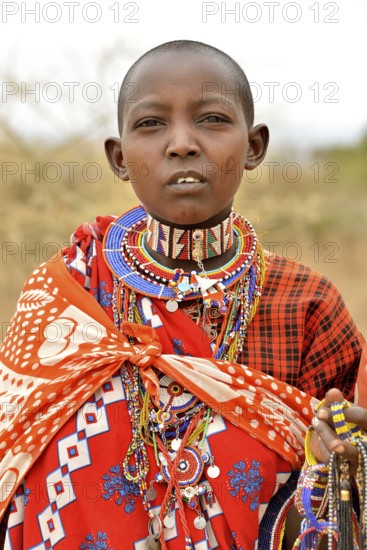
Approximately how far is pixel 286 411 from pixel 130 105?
1.02m

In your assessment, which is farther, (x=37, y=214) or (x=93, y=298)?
(x=37, y=214)

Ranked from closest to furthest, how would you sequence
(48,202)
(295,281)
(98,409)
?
(98,409) → (295,281) → (48,202)

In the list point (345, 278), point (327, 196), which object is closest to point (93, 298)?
point (345, 278)

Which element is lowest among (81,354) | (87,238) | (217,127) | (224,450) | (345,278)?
(224,450)

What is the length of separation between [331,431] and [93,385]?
2.24 ft

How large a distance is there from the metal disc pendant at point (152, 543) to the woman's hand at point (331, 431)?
19.8 inches

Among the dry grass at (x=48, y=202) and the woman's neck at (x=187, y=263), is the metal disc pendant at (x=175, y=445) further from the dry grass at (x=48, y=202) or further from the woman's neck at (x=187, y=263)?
the dry grass at (x=48, y=202)

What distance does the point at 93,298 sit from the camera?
7.84 feet

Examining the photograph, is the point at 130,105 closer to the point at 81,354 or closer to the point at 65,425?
the point at 81,354

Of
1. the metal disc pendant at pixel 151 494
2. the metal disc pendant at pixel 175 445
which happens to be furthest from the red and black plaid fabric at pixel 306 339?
the metal disc pendant at pixel 151 494

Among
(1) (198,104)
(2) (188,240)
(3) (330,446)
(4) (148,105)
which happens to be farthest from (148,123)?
(3) (330,446)

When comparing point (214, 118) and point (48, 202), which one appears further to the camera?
point (48, 202)

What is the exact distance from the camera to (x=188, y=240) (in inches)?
95.4

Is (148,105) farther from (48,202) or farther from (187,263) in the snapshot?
(48,202)
